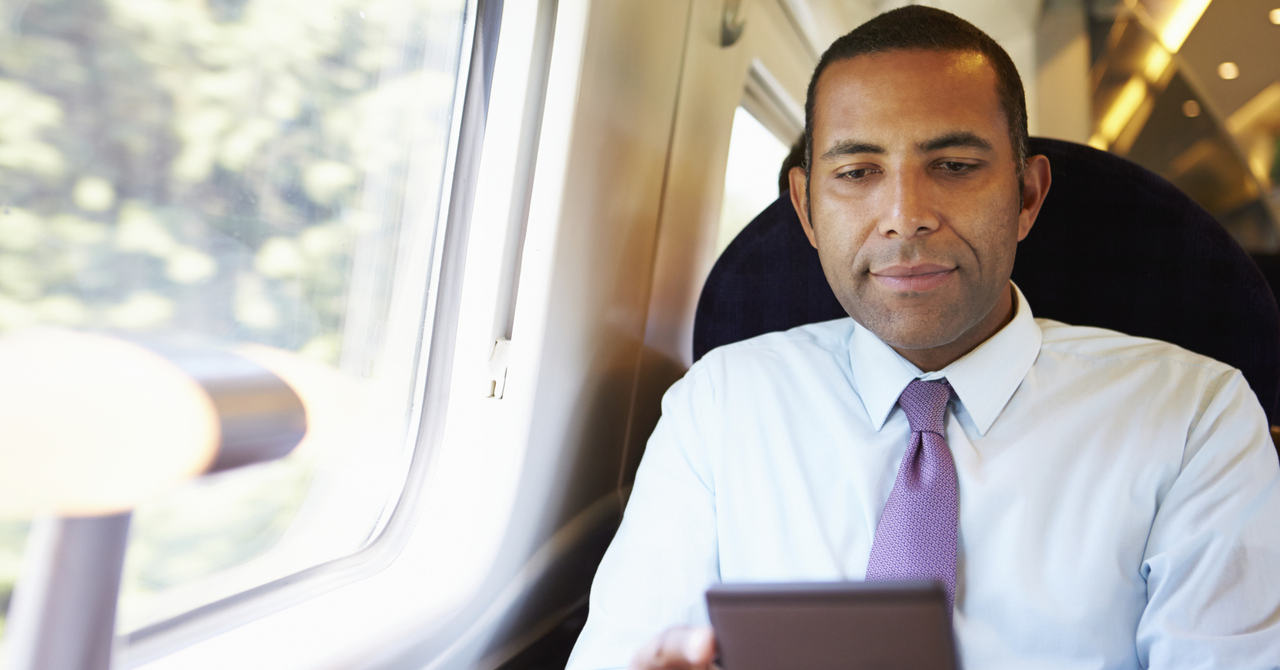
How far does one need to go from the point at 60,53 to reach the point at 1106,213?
1.40 m

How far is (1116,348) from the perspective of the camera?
113 centimetres

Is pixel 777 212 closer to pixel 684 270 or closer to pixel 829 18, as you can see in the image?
pixel 684 270

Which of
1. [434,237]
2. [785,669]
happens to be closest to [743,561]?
[785,669]

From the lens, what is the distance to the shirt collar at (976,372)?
108cm

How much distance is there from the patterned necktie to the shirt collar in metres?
0.03

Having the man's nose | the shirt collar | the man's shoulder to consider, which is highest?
the man's nose

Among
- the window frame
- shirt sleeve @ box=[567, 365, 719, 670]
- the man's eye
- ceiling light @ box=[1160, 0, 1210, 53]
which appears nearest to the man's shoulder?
the man's eye

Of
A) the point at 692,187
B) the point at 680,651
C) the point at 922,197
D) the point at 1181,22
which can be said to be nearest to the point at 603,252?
the point at 692,187

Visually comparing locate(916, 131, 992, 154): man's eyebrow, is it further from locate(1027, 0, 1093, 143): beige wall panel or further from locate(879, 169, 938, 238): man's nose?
locate(1027, 0, 1093, 143): beige wall panel

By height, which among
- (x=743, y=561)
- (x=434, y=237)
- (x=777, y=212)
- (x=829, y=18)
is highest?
(x=829, y=18)

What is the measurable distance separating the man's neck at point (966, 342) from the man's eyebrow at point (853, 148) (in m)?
0.30

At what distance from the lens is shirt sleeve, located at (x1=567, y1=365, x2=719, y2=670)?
1.02 m

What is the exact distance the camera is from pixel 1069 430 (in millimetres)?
1049

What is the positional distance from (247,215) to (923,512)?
91cm
